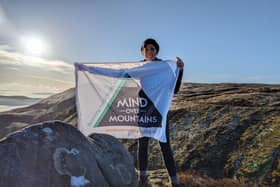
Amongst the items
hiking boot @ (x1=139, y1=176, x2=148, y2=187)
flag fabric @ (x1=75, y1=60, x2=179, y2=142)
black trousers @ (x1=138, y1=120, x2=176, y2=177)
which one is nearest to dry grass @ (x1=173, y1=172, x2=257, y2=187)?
hiking boot @ (x1=139, y1=176, x2=148, y2=187)

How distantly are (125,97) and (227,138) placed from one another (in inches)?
165

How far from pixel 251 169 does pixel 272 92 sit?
253 inches

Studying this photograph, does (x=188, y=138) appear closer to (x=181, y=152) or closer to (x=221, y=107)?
(x=181, y=152)

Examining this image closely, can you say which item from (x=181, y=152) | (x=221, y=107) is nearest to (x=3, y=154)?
(x=181, y=152)

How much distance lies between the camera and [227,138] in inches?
440

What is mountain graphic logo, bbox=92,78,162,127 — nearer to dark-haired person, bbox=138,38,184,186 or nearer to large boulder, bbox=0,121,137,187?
dark-haired person, bbox=138,38,184,186

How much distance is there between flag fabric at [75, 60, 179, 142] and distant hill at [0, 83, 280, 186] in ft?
6.37

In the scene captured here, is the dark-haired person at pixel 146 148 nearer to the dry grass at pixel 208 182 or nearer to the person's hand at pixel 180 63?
the person's hand at pixel 180 63

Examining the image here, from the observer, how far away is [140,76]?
891 centimetres

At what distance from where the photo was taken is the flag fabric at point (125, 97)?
8.61m

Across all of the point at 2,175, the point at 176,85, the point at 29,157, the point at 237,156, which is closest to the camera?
the point at 2,175

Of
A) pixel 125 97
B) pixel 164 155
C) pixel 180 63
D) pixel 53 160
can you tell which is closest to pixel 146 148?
pixel 164 155

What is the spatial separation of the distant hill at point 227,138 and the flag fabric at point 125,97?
1.94m

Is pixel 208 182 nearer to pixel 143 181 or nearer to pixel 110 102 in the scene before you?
pixel 143 181
